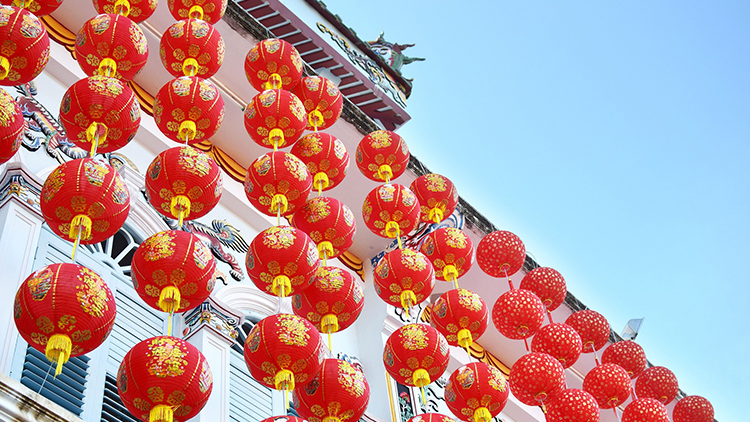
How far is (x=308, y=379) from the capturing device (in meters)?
4.50

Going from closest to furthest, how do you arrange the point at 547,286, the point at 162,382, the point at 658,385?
the point at 162,382 < the point at 547,286 < the point at 658,385

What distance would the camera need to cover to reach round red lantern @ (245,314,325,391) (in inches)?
173

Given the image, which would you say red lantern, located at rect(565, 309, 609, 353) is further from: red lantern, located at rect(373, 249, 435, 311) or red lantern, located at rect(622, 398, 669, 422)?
red lantern, located at rect(373, 249, 435, 311)

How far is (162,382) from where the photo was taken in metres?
3.85

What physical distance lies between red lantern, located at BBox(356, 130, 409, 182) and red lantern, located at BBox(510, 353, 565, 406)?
152cm

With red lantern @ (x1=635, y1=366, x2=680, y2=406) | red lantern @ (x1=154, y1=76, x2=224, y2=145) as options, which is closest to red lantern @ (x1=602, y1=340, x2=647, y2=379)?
red lantern @ (x1=635, y1=366, x2=680, y2=406)

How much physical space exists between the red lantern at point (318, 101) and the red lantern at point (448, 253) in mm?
1078

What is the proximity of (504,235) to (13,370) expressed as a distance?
3519 millimetres

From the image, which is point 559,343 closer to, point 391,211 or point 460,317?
point 460,317

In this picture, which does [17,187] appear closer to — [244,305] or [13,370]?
[13,370]

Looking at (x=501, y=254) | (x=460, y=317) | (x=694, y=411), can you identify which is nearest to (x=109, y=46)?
(x=460, y=317)

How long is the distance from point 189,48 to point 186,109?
59 cm

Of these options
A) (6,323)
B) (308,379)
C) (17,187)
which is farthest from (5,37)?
(308,379)

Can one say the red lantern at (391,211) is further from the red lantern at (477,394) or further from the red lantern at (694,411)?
the red lantern at (694,411)
